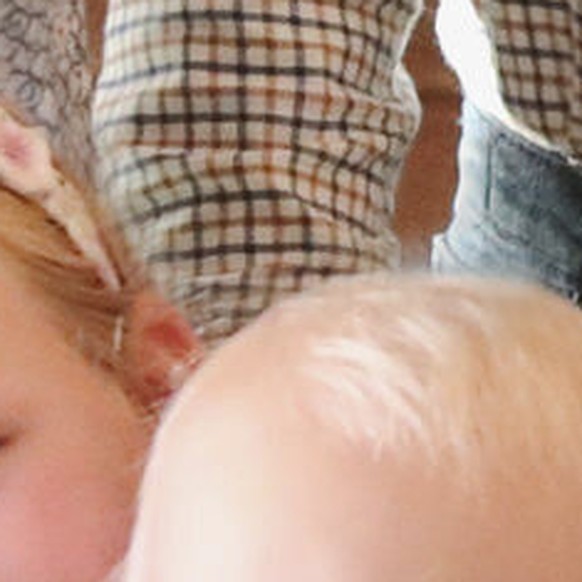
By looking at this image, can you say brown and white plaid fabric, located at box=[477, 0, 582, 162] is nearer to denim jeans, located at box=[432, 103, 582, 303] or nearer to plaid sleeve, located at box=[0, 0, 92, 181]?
denim jeans, located at box=[432, 103, 582, 303]

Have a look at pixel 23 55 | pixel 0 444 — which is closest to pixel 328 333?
pixel 0 444

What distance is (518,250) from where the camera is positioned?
0.85 metres

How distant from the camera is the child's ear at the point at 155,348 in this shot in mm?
610

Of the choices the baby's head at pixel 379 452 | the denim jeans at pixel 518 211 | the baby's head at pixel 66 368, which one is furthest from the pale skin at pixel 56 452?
the denim jeans at pixel 518 211

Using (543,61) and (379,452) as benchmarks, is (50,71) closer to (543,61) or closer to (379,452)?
(543,61)

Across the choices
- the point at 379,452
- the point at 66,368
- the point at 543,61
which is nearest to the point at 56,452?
the point at 66,368

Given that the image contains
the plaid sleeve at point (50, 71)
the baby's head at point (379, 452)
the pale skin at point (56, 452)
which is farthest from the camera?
the plaid sleeve at point (50, 71)

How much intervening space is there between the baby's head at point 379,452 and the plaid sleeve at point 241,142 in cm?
42

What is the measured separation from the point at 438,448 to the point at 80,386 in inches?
11.0

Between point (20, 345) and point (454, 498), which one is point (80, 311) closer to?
point (20, 345)

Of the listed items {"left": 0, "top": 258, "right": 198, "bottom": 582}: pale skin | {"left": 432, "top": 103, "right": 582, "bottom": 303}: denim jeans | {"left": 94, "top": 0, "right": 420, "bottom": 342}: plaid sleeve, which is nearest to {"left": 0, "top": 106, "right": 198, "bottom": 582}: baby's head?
{"left": 0, "top": 258, "right": 198, "bottom": 582}: pale skin

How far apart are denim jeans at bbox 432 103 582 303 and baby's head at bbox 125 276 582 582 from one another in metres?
0.46

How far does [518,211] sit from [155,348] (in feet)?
0.96

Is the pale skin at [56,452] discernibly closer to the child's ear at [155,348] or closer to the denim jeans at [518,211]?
the child's ear at [155,348]
